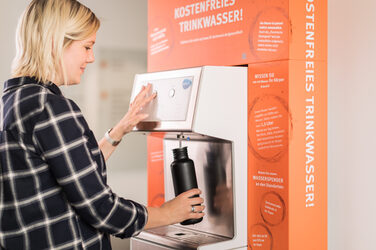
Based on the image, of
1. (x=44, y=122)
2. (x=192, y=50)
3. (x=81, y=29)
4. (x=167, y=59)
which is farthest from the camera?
(x=167, y=59)

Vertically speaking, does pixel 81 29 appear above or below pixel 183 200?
Answer: above

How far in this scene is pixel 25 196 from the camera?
3.71ft

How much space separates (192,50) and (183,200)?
72 cm

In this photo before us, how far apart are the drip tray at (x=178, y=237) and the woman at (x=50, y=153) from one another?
1.30 ft

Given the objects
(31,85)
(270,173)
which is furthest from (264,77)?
(31,85)

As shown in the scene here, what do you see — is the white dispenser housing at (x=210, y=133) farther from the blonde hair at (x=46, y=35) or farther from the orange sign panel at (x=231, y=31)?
the blonde hair at (x=46, y=35)

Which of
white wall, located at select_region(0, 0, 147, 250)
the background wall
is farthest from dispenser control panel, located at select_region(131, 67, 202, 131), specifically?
white wall, located at select_region(0, 0, 147, 250)

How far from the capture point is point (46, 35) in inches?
45.3

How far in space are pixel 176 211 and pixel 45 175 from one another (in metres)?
0.42

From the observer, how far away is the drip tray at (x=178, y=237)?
5.18 ft
